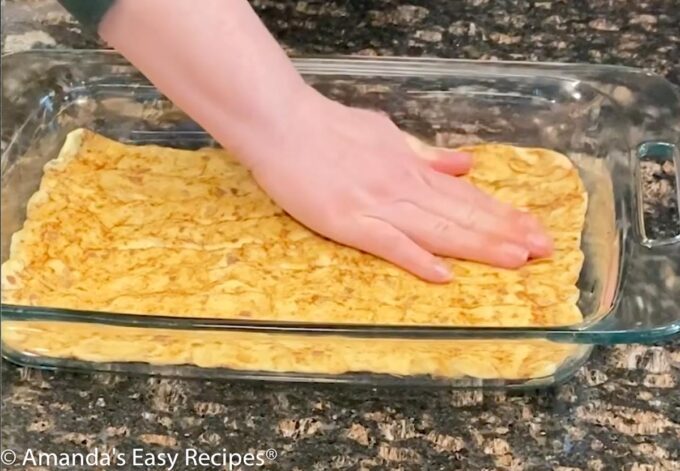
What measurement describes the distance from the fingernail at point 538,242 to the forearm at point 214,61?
0.23m

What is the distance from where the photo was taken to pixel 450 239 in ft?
2.87

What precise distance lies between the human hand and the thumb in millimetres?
45

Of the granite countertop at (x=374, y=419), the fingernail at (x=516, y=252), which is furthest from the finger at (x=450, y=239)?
the granite countertop at (x=374, y=419)

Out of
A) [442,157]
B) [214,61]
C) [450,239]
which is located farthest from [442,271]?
[214,61]

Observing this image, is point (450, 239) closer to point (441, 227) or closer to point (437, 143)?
point (441, 227)

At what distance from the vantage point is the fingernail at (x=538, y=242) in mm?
880

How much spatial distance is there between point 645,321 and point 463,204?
20cm

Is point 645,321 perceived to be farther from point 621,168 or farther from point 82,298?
point 82,298

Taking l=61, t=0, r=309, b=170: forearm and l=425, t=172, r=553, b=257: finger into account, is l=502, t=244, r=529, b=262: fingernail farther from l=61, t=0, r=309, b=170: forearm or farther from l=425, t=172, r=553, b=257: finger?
l=61, t=0, r=309, b=170: forearm

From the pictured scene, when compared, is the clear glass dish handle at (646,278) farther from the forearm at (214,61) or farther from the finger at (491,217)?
the forearm at (214,61)

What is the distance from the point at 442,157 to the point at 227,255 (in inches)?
8.7

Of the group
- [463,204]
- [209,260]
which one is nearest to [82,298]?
[209,260]

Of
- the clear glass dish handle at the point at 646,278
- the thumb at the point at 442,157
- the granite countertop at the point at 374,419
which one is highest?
the thumb at the point at 442,157

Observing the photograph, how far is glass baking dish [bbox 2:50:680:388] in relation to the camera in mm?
737
